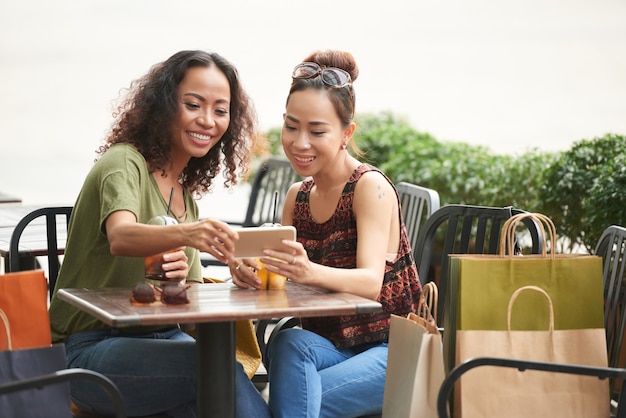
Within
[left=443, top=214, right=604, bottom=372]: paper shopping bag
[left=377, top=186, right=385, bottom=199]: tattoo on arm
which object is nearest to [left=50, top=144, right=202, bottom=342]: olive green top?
[left=377, top=186, right=385, bottom=199]: tattoo on arm

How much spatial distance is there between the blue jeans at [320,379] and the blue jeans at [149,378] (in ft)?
0.29

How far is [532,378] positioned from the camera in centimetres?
224

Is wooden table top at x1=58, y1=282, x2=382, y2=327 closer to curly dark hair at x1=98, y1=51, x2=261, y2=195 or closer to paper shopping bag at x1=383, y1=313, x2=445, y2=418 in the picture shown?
paper shopping bag at x1=383, y1=313, x2=445, y2=418

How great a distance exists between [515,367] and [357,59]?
622cm

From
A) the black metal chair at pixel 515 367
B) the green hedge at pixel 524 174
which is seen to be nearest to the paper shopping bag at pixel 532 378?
the black metal chair at pixel 515 367

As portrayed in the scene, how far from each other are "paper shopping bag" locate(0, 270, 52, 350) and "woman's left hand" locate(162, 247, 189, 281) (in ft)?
0.98

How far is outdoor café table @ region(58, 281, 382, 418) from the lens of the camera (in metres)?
1.97

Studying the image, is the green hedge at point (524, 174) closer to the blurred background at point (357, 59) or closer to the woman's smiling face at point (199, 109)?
the blurred background at point (357, 59)

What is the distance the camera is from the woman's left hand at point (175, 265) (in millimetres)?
2266

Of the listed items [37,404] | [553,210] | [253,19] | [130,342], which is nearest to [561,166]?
[553,210]

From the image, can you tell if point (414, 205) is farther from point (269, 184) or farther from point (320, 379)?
point (269, 184)

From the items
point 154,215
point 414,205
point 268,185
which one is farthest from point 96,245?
point 268,185

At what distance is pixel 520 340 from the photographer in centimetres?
225

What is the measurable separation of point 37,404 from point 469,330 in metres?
1.04
